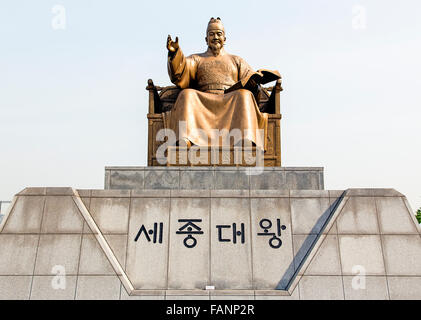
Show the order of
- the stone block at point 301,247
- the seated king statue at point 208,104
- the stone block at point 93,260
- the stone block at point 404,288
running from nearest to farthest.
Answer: the stone block at point 404,288 → the stone block at point 93,260 → the stone block at point 301,247 → the seated king statue at point 208,104

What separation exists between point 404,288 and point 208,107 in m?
4.22

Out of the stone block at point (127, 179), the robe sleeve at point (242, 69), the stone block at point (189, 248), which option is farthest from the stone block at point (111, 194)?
the robe sleeve at point (242, 69)

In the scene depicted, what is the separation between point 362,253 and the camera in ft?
18.6

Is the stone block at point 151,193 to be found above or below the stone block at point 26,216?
above

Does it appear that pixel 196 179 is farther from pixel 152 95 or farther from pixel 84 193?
pixel 152 95

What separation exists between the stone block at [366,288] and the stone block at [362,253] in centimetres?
8

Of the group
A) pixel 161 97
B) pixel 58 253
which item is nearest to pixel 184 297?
pixel 58 253

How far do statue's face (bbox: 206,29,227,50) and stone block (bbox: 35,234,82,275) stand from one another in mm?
4860

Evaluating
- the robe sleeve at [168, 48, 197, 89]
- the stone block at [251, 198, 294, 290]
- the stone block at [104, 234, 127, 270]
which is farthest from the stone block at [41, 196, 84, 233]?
the robe sleeve at [168, 48, 197, 89]

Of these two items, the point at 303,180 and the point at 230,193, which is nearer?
the point at 230,193

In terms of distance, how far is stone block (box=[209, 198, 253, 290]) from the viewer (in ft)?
18.3

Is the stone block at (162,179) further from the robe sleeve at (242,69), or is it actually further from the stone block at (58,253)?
the robe sleeve at (242,69)

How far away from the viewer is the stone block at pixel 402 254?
5.56 m
